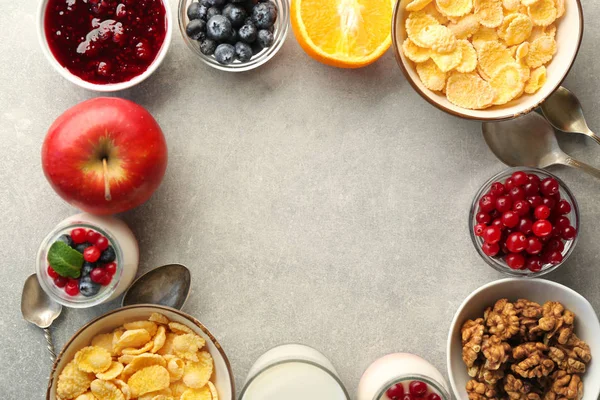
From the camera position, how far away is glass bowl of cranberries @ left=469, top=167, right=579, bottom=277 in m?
1.45

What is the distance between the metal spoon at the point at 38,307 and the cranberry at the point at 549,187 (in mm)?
1124

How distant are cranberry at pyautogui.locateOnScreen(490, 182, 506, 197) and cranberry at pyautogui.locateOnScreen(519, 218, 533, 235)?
0.08m

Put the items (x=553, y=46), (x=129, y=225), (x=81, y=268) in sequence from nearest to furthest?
(x=81, y=268) → (x=553, y=46) → (x=129, y=225)

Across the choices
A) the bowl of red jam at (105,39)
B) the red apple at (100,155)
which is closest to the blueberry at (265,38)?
the bowl of red jam at (105,39)

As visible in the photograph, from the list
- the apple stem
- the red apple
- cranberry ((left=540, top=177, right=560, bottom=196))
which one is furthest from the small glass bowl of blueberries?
cranberry ((left=540, top=177, right=560, bottom=196))

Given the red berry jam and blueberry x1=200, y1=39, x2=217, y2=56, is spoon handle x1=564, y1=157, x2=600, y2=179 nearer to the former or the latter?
blueberry x1=200, y1=39, x2=217, y2=56

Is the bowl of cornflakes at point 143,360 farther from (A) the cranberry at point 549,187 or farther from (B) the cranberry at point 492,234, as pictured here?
(A) the cranberry at point 549,187

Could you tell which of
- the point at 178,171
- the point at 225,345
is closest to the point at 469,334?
the point at 225,345

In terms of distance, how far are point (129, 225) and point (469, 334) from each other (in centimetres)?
82

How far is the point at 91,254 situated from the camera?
138 cm

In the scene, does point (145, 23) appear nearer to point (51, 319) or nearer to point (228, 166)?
point (228, 166)

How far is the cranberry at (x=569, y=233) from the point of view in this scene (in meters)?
1.48

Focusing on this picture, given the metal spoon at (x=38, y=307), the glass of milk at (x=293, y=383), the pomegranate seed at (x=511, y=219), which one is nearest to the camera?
the glass of milk at (x=293, y=383)

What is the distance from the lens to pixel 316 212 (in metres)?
1.62
